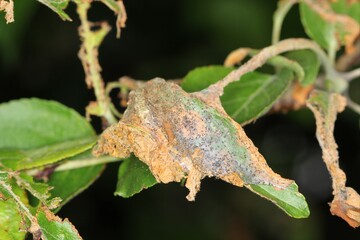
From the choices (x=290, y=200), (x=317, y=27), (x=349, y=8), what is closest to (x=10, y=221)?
(x=290, y=200)

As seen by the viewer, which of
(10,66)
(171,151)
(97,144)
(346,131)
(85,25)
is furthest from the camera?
(346,131)

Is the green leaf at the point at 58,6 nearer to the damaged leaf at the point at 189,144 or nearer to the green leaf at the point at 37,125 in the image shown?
the damaged leaf at the point at 189,144

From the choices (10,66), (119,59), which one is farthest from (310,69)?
(119,59)

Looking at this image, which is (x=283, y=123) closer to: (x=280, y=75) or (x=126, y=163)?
(x=280, y=75)

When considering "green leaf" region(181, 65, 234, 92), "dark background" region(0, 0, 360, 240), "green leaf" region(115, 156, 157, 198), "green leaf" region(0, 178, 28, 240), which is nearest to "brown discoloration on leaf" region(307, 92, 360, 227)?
"green leaf" region(181, 65, 234, 92)

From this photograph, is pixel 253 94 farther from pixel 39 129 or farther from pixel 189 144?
pixel 39 129

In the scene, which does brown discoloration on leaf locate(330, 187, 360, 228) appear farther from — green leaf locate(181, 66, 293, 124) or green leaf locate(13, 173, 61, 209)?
green leaf locate(13, 173, 61, 209)
